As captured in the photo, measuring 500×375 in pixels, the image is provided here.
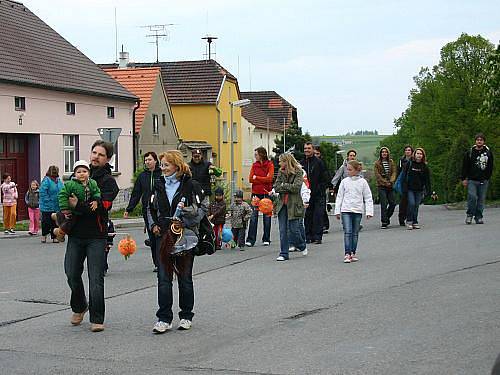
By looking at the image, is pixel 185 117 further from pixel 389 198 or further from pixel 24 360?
pixel 24 360

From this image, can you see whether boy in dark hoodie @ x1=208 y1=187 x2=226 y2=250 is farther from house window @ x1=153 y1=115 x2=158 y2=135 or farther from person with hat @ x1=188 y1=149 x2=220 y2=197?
house window @ x1=153 y1=115 x2=158 y2=135

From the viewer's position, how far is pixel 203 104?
192 feet

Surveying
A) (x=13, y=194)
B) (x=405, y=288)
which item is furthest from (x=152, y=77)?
(x=405, y=288)

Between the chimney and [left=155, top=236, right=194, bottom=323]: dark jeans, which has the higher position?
the chimney

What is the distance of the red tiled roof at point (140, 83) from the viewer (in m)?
Answer: 46.4

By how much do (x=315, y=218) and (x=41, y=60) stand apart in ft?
→ 68.3

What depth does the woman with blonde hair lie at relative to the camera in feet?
48.9

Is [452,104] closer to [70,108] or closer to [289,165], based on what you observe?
[70,108]

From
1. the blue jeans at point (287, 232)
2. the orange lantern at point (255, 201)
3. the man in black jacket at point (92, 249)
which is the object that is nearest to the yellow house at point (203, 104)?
the orange lantern at point (255, 201)

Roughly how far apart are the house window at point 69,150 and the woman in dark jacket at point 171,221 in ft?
88.3

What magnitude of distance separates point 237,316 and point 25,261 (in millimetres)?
7724

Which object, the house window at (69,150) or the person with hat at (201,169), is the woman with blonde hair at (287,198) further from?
the house window at (69,150)

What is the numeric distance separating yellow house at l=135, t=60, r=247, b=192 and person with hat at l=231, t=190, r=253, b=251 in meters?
39.7

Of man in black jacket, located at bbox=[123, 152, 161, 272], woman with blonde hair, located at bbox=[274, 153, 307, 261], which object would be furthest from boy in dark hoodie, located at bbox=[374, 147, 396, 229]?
man in black jacket, located at bbox=[123, 152, 161, 272]
